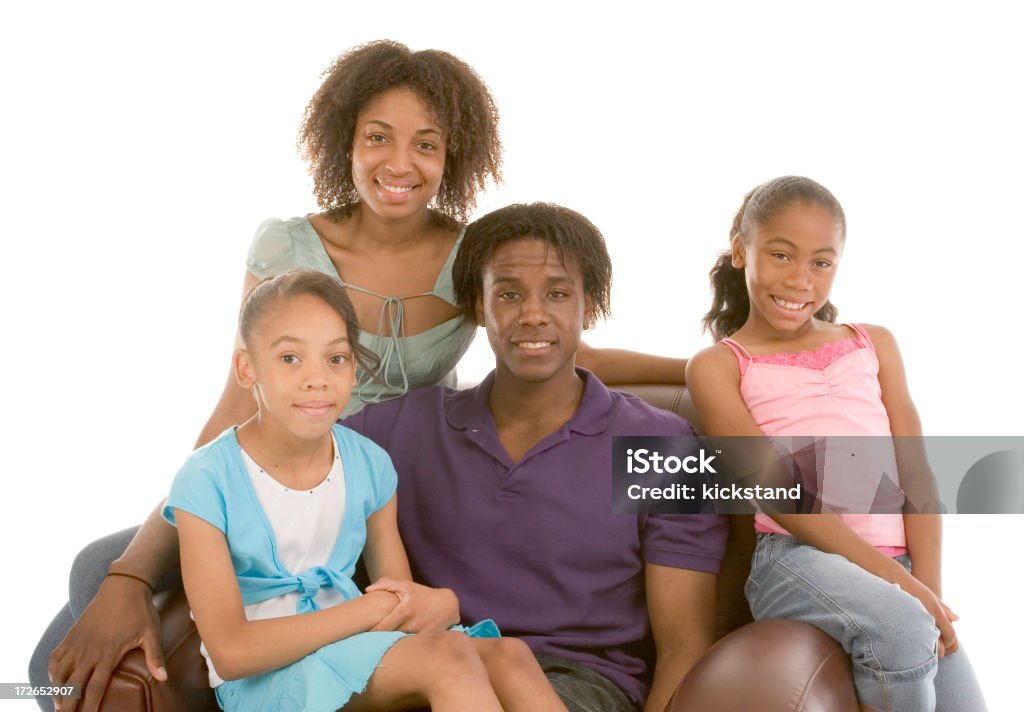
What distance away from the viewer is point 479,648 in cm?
199

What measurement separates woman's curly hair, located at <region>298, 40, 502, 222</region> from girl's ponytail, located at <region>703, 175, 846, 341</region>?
63 centimetres

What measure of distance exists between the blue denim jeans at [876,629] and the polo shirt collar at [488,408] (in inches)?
17.6

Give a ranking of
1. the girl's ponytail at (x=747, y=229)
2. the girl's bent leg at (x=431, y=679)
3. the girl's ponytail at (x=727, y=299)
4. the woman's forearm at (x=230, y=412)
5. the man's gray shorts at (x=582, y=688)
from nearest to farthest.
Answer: the girl's bent leg at (x=431, y=679)
the man's gray shorts at (x=582, y=688)
the girl's ponytail at (x=747, y=229)
the woman's forearm at (x=230, y=412)
the girl's ponytail at (x=727, y=299)

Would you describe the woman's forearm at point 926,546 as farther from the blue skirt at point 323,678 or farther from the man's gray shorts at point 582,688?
the blue skirt at point 323,678

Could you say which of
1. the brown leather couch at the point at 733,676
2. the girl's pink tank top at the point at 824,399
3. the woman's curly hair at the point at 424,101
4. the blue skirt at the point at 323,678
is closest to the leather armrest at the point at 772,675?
the brown leather couch at the point at 733,676

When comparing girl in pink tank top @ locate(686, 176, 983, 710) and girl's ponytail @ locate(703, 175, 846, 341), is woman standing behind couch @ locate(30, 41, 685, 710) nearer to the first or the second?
girl's ponytail @ locate(703, 175, 846, 341)

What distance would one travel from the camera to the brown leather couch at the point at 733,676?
6.11ft

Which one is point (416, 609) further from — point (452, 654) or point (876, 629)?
point (876, 629)

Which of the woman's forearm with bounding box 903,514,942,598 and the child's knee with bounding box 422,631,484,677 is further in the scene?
the woman's forearm with bounding box 903,514,942,598

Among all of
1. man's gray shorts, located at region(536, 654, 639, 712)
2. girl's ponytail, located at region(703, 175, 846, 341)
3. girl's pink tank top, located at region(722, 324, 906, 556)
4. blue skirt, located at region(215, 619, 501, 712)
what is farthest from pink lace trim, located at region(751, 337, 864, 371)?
blue skirt, located at region(215, 619, 501, 712)

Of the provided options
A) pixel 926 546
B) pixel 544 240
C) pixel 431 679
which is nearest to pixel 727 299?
pixel 544 240

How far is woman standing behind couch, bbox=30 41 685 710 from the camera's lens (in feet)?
8.77

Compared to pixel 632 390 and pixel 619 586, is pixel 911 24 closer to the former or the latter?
pixel 632 390

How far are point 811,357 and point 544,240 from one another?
1.95 ft
